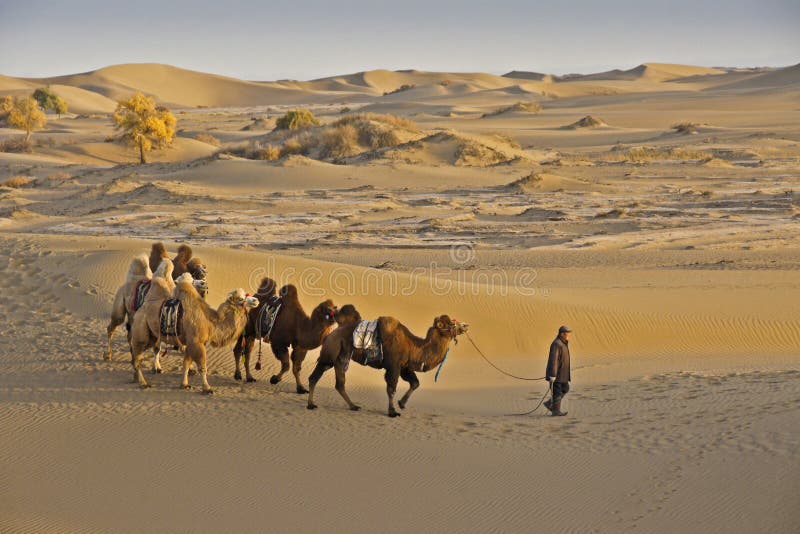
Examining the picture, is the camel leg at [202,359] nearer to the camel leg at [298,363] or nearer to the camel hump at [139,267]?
the camel leg at [298,363]

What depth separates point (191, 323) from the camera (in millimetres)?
10820

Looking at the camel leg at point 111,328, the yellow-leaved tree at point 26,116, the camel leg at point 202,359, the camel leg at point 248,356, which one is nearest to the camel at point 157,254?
the camel leg at point 111,328

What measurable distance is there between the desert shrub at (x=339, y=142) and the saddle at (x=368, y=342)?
122 feet

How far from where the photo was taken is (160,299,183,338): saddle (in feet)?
35.8

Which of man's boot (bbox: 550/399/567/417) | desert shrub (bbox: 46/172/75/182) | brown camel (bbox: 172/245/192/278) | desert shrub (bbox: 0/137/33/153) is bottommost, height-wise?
man's boot (bbox: 550/399/567/417)

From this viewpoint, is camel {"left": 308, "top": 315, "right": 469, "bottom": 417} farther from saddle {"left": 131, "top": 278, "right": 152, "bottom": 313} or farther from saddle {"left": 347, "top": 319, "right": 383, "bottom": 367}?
saddle {"left": 131, "top": 278, "right": 152, "bottom": 313}

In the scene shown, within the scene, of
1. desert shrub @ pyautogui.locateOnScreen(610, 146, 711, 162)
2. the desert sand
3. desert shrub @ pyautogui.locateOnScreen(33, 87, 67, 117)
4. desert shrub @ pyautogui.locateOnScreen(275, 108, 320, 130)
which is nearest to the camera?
the desert sand

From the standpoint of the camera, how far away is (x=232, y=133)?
226 feet

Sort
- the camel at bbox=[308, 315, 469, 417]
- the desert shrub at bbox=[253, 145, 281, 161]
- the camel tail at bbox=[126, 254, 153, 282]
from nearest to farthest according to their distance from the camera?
the camel at bbox=[308, 315, 469, 417]
the camel tail at bbox=[126, 254, 153, 282]
the desert shrub at bbox=[253, 145, 281, 161]

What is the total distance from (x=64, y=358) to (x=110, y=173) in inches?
1291

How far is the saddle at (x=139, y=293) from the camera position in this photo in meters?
11.8

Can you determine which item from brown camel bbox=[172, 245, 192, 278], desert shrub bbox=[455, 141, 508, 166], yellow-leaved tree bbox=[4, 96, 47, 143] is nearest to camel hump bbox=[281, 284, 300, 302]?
brown camel bbox=[172, 245, 192, 278]

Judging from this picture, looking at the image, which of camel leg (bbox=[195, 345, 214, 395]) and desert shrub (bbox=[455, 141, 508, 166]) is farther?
desert shrub (bbox=[455, 141, 508, 166])

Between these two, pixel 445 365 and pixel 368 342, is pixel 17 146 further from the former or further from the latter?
pixel 368 342
